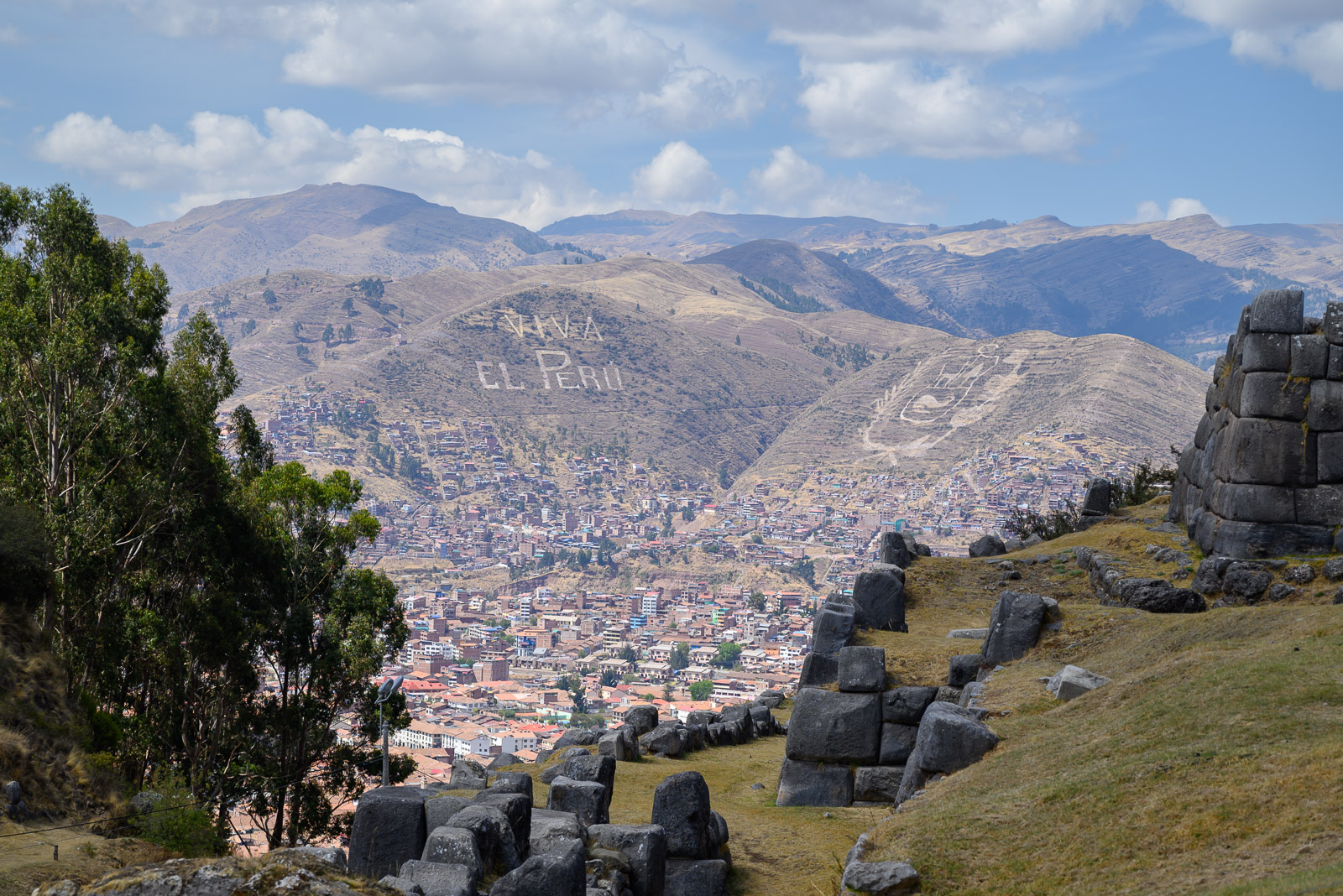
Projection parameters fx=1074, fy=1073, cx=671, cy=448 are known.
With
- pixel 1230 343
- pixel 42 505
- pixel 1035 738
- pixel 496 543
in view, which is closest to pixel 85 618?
pixel 42 505

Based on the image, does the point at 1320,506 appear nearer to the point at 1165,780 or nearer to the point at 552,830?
the point at 1165,780

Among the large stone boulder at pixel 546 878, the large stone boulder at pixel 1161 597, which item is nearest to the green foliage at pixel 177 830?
the large stone boulder at pixel 546 878

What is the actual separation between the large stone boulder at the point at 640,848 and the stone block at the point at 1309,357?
1741 centimetres

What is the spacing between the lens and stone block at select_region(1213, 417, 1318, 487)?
22422mm

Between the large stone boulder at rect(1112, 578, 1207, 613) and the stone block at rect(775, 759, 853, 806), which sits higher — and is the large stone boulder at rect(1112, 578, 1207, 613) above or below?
above

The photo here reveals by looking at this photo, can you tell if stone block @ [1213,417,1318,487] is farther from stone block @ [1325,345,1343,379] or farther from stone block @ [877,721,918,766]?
stone block @ [877,721,918,766]

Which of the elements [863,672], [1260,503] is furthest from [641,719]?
[1260,503]

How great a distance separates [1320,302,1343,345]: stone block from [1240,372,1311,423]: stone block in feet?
3.56

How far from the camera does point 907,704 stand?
1794 centimetres

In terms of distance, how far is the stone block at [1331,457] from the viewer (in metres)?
22.2

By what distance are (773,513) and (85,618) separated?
562ft

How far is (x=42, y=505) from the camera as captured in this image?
2244cm

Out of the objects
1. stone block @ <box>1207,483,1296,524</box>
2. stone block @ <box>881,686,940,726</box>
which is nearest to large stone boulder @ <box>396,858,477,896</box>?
stone block @ <box>881,686,940,726</box>

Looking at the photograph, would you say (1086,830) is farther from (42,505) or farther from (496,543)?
(496,543)
